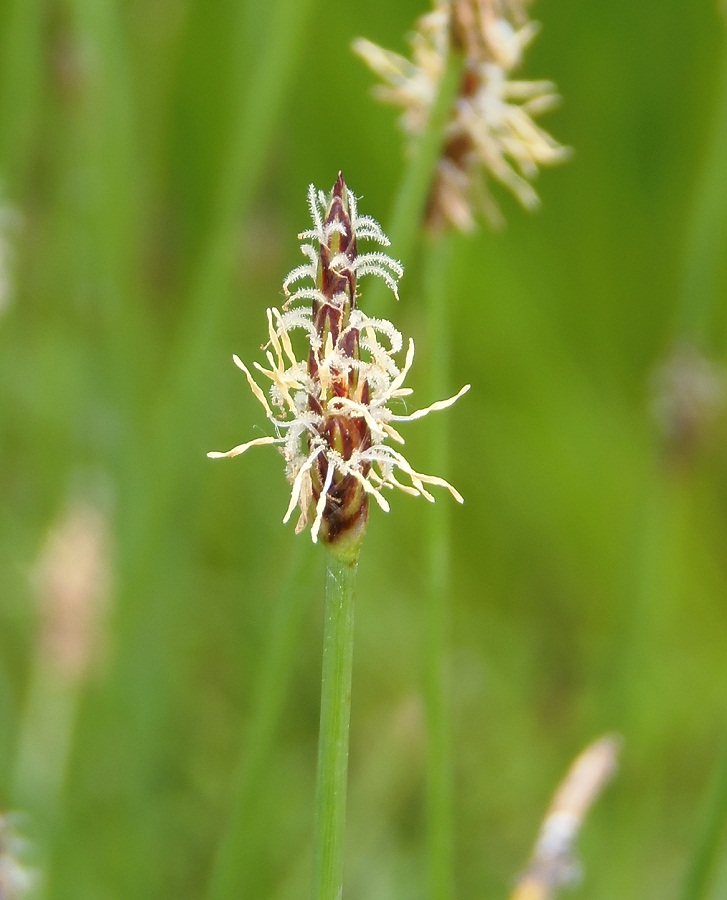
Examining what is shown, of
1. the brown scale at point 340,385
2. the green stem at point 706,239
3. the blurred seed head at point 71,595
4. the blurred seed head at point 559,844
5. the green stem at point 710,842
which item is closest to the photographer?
the brown scale at point 340,385

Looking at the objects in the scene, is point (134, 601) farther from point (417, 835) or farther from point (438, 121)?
point (438, 121)

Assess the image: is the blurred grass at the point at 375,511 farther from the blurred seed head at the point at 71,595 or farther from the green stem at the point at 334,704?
the green stem at the point at 334,704

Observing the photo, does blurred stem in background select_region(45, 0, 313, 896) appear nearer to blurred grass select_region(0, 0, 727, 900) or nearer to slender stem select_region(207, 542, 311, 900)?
blurred grass select_region(0, 0, 727, 900)

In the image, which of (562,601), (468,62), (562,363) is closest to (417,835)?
(562,601)

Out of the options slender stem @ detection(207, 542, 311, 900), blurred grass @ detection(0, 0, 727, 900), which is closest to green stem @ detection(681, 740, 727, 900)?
slender stem @ detection(207, 542, 311, 900)

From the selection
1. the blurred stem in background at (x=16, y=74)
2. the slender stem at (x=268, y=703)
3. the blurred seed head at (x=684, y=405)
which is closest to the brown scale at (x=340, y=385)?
the slender stem at (x=268, y=703)

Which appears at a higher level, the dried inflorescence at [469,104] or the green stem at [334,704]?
Answer: the dried inflorescence at [469,104]

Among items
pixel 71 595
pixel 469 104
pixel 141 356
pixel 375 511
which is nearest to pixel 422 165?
pixel 469 104
